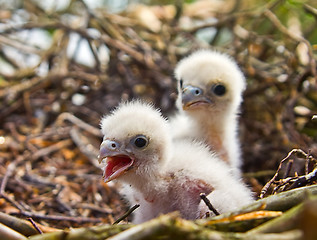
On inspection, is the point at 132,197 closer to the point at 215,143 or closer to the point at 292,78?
the point at 215,143

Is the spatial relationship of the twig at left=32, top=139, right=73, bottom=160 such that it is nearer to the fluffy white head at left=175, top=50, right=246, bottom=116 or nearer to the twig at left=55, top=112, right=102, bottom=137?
the twig at left=55, top=112, right=102, bottom=137

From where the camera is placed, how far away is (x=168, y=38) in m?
3.29

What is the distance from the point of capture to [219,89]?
2.13m

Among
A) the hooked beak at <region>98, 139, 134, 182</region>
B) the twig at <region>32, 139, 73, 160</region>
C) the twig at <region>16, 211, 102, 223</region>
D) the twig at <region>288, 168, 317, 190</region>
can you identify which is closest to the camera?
the twig at <region>288, 168, 317, 190</region>

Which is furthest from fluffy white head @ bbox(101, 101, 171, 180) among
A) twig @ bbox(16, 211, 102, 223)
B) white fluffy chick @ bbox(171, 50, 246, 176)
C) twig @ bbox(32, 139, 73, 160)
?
twig @ bbox(32, 139, 73, 160)

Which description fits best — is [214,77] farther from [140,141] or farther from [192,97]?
[140,141]

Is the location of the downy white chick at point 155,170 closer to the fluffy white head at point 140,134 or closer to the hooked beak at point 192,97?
the fluffy white head at point 140,134

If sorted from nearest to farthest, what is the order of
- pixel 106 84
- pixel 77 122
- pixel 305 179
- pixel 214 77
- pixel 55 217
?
pixel 305 179 → pixel 55 217 → pixel 214 77 → pixel 77 122 → pixel 106 84

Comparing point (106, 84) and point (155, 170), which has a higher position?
point (106, 84)

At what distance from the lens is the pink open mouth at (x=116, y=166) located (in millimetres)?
1567

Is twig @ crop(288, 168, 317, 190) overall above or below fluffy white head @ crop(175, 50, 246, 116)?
below

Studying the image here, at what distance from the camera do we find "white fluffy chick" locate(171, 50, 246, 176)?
2096 millimetres

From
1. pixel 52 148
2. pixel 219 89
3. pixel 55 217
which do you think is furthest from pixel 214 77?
pixel 52 148

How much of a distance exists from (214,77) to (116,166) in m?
0.79
